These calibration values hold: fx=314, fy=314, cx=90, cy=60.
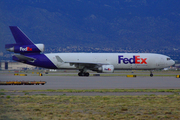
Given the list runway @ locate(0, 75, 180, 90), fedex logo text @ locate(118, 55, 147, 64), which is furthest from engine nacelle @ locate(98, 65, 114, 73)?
runway @ locate(0, 75, 180, 90)

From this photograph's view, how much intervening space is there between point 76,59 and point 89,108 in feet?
116

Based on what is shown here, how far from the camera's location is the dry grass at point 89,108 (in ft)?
41.4

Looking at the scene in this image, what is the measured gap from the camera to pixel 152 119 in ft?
40.0

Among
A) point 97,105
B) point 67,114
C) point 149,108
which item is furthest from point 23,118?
point 149,108

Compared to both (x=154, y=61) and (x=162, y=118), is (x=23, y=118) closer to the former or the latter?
(x=162, y=118)

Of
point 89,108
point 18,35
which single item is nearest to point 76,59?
point 18,35

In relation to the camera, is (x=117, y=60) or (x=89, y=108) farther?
(x=117, y=60)

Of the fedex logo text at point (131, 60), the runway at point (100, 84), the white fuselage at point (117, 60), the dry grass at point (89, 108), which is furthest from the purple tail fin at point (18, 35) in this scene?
the dry grass at point (89, 108)

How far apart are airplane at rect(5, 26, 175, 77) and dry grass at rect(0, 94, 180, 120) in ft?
98.4

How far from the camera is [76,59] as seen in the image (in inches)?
1960

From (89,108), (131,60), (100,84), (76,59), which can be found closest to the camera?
(89,108)

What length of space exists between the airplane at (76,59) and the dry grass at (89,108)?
98.4 feet

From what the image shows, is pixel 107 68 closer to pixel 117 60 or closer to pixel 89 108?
pixel 117 60

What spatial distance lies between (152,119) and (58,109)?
4333 millimetres
